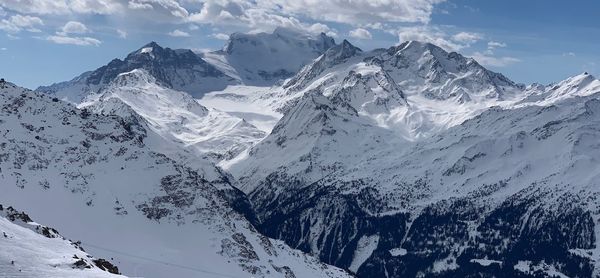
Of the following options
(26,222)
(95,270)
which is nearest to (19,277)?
(95,270)

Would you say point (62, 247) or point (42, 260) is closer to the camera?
point (42, 260)

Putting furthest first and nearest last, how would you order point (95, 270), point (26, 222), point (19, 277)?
point (26, 222) < point (95, 270) < point (19, 277)

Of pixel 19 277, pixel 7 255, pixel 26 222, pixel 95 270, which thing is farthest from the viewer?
pixel 26 222

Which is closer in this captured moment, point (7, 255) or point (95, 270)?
point (7, 255)

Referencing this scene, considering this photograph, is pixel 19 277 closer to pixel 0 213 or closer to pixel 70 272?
pixel 70 272

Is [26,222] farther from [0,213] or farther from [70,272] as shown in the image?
[70,272]

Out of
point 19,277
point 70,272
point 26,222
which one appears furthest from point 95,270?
point 26,222
